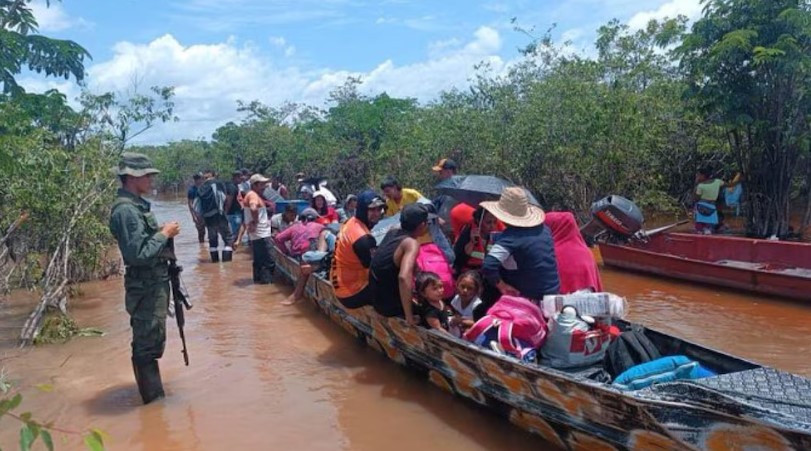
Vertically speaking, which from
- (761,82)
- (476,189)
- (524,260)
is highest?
(761,82)

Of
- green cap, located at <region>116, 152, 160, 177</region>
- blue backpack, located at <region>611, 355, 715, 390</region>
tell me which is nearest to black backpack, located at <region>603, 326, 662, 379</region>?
blue backpack, located at <region>611, 355, 715, 390</region>

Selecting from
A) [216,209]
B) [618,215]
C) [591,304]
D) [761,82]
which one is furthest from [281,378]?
[761,82]

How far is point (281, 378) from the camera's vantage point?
6113 millimetres

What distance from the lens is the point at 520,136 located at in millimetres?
13656

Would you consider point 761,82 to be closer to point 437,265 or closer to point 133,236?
point 437,265

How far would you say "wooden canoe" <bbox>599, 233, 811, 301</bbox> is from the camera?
8.21 m

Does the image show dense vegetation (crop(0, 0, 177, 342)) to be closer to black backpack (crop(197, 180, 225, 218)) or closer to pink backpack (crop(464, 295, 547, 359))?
black backpack (crop(197, 180, 225, 218))

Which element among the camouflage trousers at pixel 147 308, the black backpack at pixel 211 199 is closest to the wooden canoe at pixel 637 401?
the camouflage trousers at pixel 147 308

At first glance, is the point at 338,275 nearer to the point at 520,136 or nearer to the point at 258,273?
the point at 258,273

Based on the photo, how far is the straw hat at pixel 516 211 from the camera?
4893 mm

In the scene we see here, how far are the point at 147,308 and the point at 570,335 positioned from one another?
309 cm

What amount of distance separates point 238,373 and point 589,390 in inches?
146

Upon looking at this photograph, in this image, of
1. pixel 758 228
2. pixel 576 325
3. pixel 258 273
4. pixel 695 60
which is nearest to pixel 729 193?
pixel 758 228

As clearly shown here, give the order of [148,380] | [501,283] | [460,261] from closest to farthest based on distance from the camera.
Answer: [501,283]
[148,380]
[460,261]
